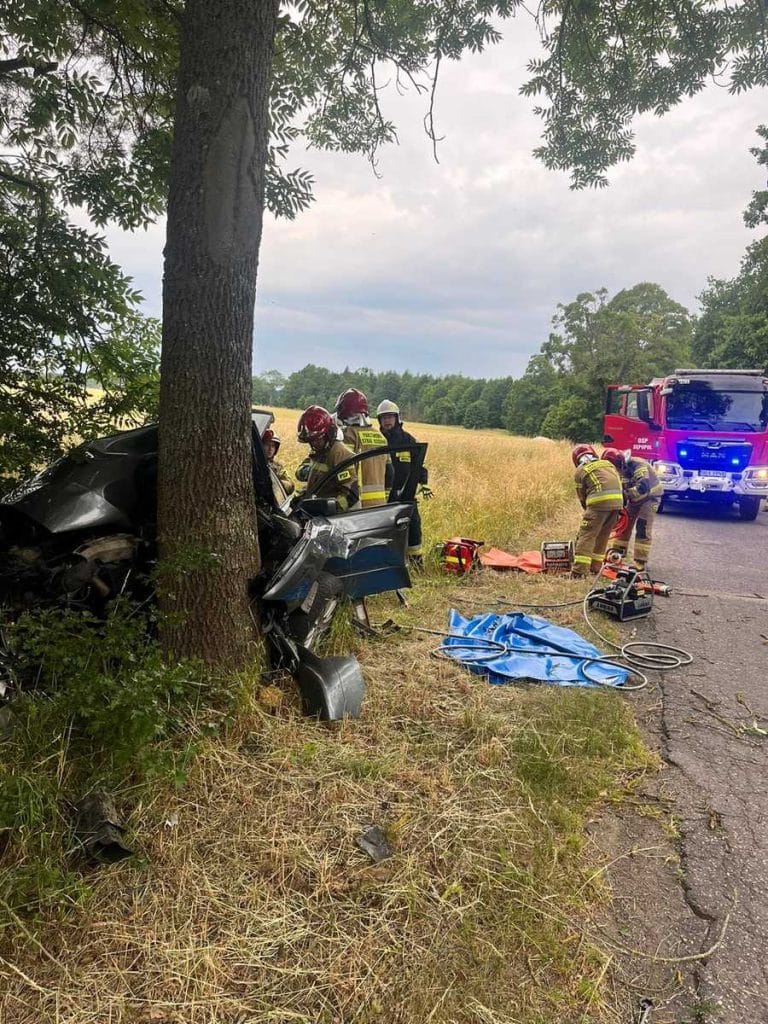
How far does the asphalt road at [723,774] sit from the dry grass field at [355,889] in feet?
0.96

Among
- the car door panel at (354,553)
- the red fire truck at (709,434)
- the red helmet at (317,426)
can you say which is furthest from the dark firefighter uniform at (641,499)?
the red fire truck at (709,434)

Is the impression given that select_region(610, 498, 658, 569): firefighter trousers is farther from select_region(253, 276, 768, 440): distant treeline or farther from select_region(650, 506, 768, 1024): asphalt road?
select_region(253, 276, 768, 440): distant treeline

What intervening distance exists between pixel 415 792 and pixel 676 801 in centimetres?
117

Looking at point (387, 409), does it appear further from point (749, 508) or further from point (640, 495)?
point (749, 508)

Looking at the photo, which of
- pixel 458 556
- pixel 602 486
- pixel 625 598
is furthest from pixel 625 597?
pixel 458 556

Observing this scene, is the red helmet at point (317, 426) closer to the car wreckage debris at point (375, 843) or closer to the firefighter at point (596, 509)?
the firefighter at point (596, 509)

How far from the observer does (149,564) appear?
296cm

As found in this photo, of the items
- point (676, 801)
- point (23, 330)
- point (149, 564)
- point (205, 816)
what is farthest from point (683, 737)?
point (23, 330)

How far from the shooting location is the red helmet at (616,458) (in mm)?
6965

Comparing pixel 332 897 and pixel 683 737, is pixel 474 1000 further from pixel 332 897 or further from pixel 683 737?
pixel 683 737

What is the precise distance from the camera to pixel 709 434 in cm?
1038

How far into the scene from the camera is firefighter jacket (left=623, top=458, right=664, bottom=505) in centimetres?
669

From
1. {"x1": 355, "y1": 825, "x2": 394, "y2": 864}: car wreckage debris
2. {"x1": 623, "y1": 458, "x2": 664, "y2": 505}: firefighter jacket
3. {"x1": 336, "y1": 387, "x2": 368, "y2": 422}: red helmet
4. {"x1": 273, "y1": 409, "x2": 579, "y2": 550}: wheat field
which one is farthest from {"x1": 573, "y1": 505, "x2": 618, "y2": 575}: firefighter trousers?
{"x1": 355, "y1": 825, "x2": 394, "y2": 864}: car wreckage debris

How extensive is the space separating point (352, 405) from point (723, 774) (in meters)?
4.22
